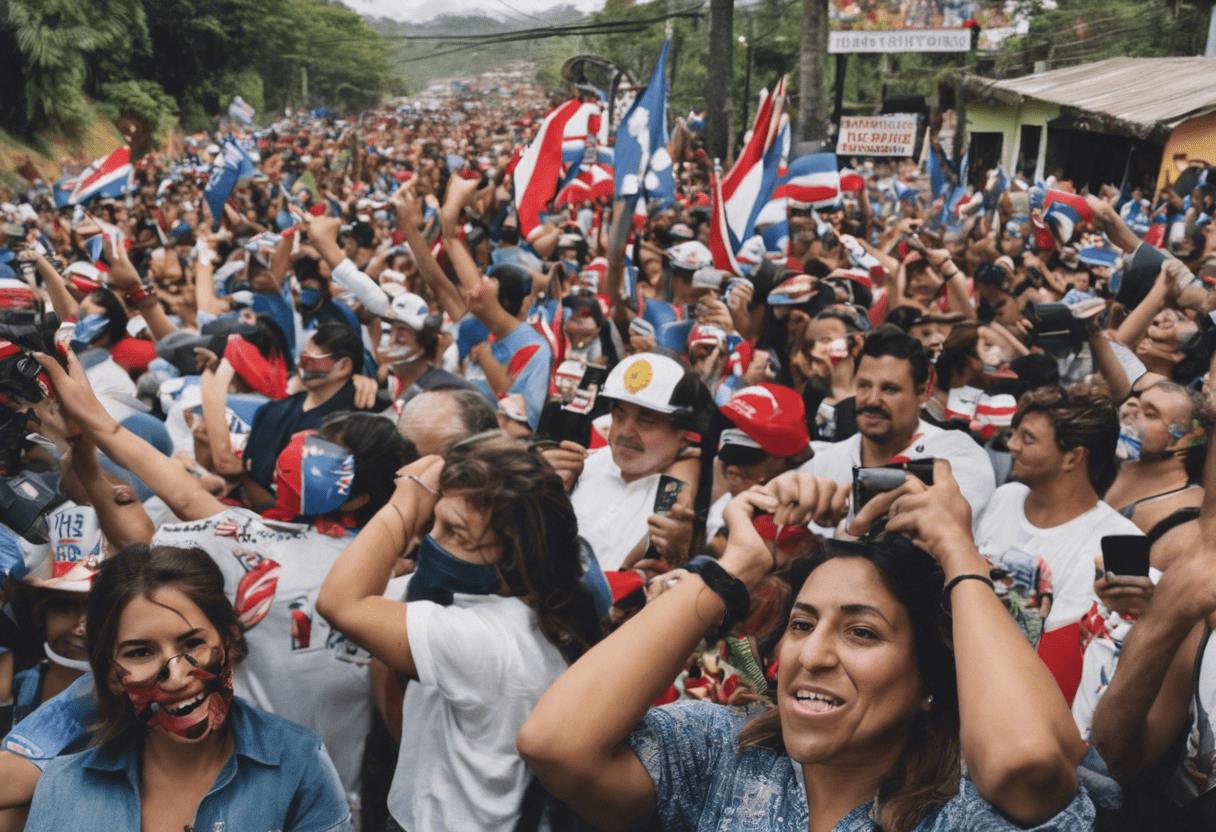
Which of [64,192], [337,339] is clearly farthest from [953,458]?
[64,192]

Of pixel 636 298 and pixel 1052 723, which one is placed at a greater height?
pixel 1052 723

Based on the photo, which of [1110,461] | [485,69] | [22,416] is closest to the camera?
[22,416]

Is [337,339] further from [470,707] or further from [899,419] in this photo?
[470,707]

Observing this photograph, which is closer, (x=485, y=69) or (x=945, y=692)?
(x=945, y=692)

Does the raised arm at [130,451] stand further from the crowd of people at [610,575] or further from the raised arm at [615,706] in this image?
the raised arm at [615,706]

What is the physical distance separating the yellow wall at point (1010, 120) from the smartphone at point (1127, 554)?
2163 cm

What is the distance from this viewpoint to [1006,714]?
1.45 metres

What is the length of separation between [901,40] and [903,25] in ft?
5.07

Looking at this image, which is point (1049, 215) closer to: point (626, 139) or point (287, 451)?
point (626, 139)

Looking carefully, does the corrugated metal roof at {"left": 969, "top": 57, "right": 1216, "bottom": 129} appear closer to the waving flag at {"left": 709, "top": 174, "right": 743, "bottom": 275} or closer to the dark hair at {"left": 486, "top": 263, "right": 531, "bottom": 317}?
the waving flag at {"left": 709, "top": 174, "right": 743, "bottom": 275}

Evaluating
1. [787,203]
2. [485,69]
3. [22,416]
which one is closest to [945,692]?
[22,416]

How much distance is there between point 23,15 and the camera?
88.5ft

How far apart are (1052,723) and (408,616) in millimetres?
1401

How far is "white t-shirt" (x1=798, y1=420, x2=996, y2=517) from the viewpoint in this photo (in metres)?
3.67
